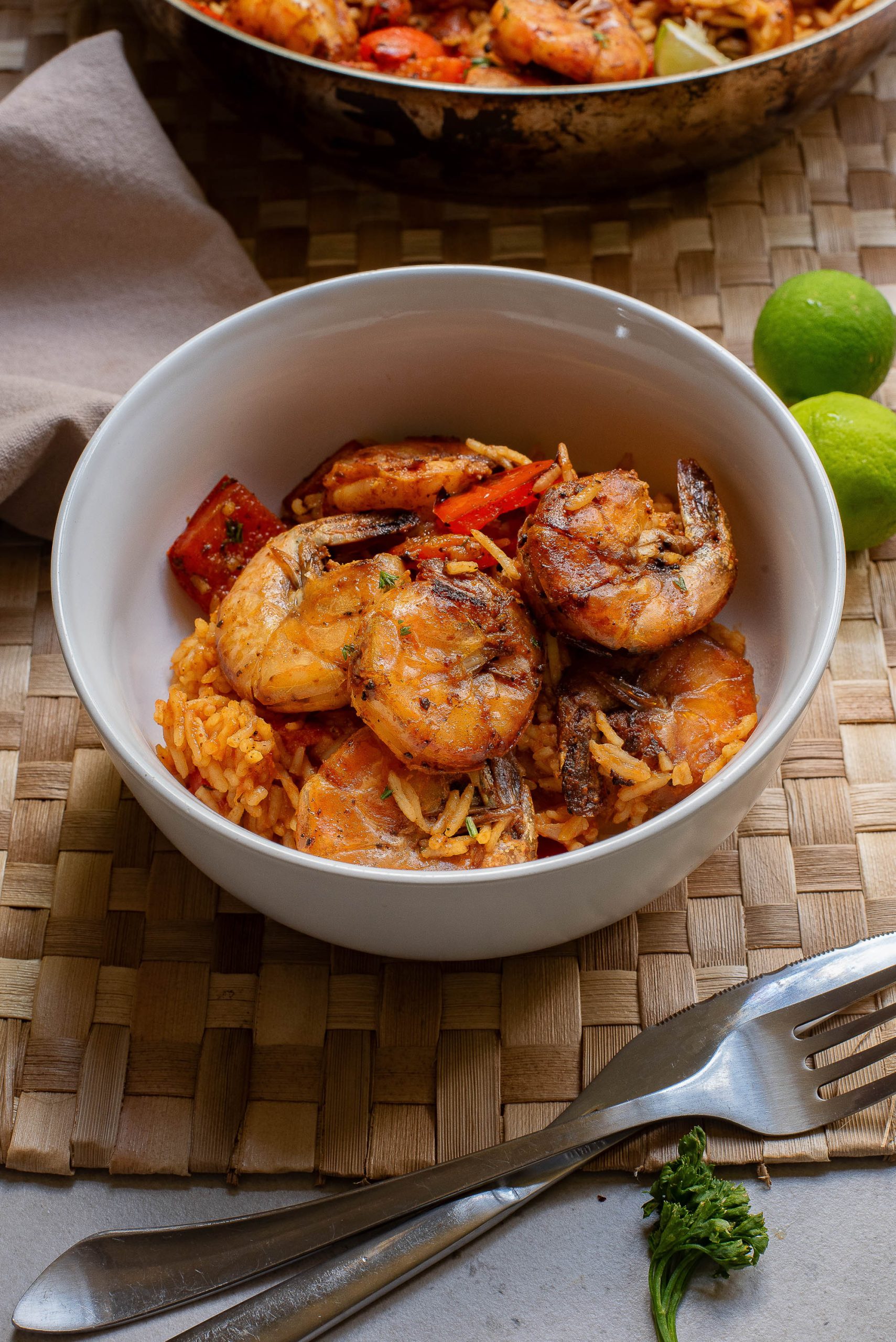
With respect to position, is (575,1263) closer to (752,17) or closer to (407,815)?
(407,815)

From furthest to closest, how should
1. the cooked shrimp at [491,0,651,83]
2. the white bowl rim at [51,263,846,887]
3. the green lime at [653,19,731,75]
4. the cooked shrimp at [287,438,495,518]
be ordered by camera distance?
the green lime at [653,19,731,75] < the cooked shrimp at [491,0,651,83] < the cooked shrimp at [287,438,495,518] < the white bowl rim at [51,263,846,887]

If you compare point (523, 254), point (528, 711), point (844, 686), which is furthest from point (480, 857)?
point (523, 254)

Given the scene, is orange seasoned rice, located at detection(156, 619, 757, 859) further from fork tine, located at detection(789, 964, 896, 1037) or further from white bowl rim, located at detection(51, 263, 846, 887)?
fork tine, located at detection(789, 964, 896, 1037)

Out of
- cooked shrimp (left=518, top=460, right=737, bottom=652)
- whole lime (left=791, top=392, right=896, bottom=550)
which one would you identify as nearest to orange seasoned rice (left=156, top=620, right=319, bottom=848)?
cooked shrimp (left=518, top=460, right=737, bottom=652)

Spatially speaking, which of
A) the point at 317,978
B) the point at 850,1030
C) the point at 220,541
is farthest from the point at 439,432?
the point at 850,1030

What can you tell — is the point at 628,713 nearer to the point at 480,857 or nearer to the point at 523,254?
the point at 480,857

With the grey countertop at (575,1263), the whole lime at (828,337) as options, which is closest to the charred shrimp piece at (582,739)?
the grey countertop at (575,1263)
